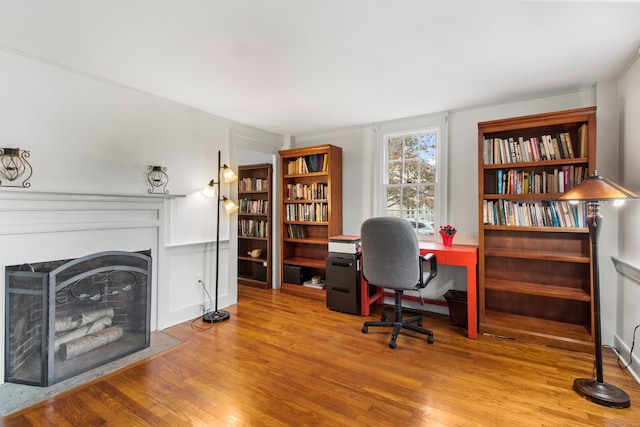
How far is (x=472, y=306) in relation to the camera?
280 centimetres

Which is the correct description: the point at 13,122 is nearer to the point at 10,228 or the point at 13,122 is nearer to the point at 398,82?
the point at 10,228

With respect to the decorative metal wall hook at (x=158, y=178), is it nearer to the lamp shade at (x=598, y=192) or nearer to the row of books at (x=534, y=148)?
the row of books at (x=534, y=148)

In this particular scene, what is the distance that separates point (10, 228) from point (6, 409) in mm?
1121

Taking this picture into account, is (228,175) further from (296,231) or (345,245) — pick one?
(345,245)

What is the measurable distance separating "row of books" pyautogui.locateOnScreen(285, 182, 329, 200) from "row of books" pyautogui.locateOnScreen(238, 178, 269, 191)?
1.39 ft

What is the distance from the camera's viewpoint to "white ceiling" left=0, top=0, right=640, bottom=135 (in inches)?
66.2

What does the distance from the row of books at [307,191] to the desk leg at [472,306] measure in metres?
1.96

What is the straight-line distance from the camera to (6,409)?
1785mm

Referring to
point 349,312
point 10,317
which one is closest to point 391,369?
point 349,312

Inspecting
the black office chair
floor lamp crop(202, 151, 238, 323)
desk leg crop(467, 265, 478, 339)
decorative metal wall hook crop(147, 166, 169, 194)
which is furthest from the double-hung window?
decorative metal wall hook crop(147, 166, 169, 194)

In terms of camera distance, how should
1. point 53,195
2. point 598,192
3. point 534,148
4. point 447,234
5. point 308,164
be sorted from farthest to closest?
point 308,164 < point 447,234 < point 534,148 < point 53,195 < point 598,192

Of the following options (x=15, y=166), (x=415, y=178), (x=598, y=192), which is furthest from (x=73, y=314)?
(x=598, y=192)

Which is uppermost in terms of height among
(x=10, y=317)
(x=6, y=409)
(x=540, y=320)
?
(x=10, y=317)

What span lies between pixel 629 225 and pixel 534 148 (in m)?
0.93
